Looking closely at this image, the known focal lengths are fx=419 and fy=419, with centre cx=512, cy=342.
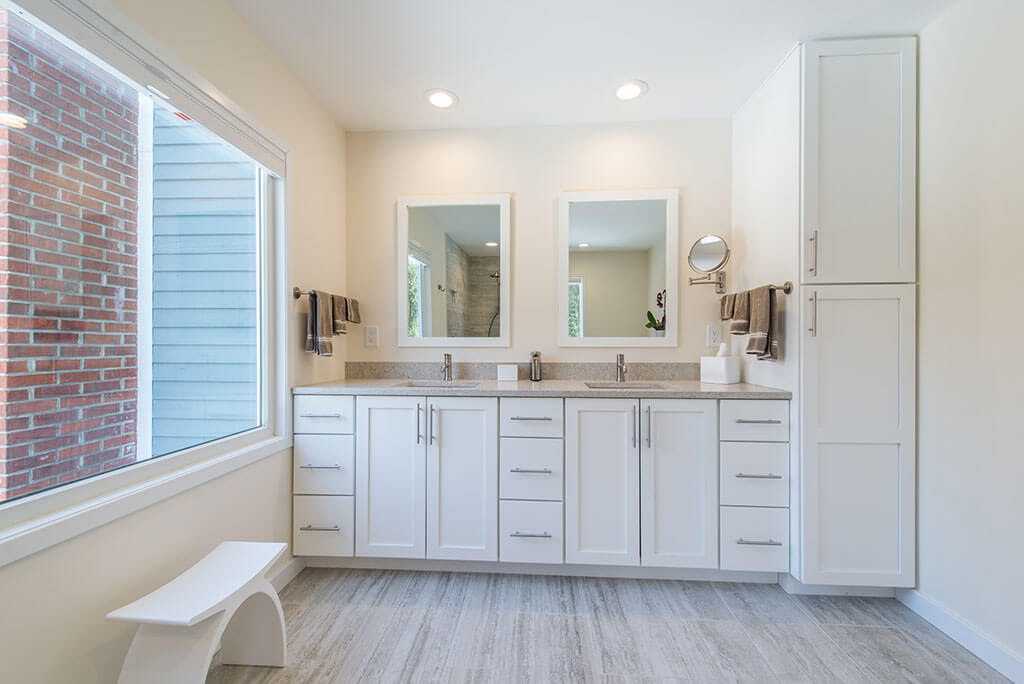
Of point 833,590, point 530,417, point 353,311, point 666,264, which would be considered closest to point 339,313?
point 353,311

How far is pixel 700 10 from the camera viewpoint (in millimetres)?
1659

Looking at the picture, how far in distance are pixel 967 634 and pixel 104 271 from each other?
3165 mm

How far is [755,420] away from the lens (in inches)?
75.1

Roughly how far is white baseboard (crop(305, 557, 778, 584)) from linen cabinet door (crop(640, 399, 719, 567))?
119 millimetres

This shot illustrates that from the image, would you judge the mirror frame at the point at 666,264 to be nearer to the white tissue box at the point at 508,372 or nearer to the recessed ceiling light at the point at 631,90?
the white tissue box at the point at 508,372

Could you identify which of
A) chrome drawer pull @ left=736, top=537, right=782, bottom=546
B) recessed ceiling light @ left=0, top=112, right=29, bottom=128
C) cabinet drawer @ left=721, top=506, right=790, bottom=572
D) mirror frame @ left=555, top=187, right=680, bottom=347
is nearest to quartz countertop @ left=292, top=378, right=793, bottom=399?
mirror frame @ left=555, top=187, right=680, bottom=347

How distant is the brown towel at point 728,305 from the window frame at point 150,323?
220 centimetres

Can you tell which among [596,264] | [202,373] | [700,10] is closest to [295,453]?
[202,373]

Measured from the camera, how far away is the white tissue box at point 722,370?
218 centimetres

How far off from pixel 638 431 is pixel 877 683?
1.11 m

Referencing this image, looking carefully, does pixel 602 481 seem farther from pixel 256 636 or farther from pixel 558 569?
pixel 256 636

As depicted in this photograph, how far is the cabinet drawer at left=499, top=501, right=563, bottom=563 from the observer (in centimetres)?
197

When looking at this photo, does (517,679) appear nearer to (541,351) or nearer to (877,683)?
(877,683)

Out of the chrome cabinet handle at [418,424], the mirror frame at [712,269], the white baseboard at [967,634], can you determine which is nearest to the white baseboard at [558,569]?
the white baseboard at [967,634]
